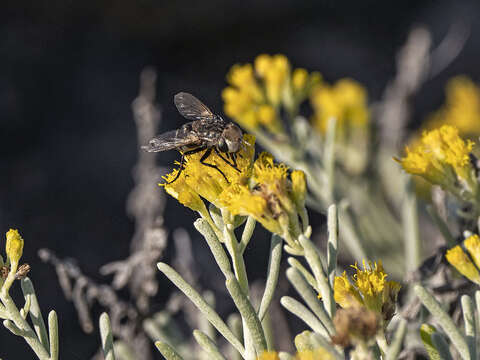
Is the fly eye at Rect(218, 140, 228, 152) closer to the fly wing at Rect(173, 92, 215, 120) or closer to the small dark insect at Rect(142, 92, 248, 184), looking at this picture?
the small dark insect at Rect(142, 92, 248, 184)

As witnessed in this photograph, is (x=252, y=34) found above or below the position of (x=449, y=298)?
above

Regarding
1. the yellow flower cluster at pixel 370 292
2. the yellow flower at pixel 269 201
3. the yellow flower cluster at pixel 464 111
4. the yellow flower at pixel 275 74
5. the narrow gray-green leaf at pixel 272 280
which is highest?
the yellow flower at pixel 275 74

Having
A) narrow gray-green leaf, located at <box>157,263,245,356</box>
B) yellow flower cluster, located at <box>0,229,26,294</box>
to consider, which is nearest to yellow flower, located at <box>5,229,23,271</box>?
yellow flower cluster, located at <box>0,229,26,294</box>

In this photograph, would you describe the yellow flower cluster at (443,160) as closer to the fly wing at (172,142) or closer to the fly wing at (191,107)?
the fly wing at (172,142)

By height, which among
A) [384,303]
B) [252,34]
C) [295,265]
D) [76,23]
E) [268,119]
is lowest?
[384,303]

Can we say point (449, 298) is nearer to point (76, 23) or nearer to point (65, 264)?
point (65, 264)

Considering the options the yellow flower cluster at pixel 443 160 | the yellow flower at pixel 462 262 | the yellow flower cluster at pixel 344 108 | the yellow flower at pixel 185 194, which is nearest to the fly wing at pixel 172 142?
the yellow flower at pixel 185 194

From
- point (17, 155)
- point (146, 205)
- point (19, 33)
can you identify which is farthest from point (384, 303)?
point (19, 33)
